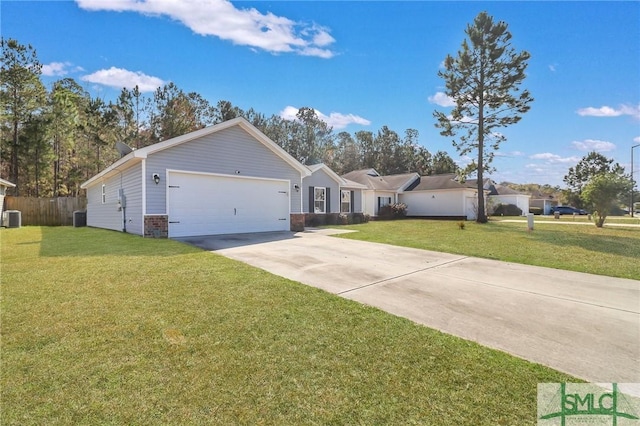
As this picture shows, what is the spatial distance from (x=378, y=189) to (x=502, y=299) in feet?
72.9

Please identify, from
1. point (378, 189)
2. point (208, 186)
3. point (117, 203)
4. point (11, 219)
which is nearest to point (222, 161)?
point (208, 186)

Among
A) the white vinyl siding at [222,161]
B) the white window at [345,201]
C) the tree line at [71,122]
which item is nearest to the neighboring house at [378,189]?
the white window at [345,201]

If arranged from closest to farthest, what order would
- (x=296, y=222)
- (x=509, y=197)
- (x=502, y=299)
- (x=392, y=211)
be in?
(x=502, y=299) < (x=296, y=222) < (x=392, y=211) < (x=509, y=197)

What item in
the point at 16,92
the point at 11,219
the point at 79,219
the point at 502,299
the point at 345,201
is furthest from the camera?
the point at 345,201

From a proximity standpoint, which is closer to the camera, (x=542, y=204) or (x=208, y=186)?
(x=208, y=186)

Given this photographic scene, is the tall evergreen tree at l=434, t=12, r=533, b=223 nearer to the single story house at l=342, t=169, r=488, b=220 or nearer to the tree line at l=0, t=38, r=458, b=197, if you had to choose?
the single story house at l=342, t=169, r=488, b=220

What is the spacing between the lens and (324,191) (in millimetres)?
20781

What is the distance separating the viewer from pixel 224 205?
12.2 m

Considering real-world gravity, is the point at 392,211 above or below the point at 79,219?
above

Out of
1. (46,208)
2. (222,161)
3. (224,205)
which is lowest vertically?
(46,208)

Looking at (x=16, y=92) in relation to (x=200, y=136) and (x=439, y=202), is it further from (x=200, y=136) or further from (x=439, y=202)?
(x=439, y=202)

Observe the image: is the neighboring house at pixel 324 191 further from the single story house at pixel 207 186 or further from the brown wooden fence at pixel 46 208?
the brown wooden fence at pixel 46 208

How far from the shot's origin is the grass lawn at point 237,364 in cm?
210

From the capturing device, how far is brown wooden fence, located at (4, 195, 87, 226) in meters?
19.1
